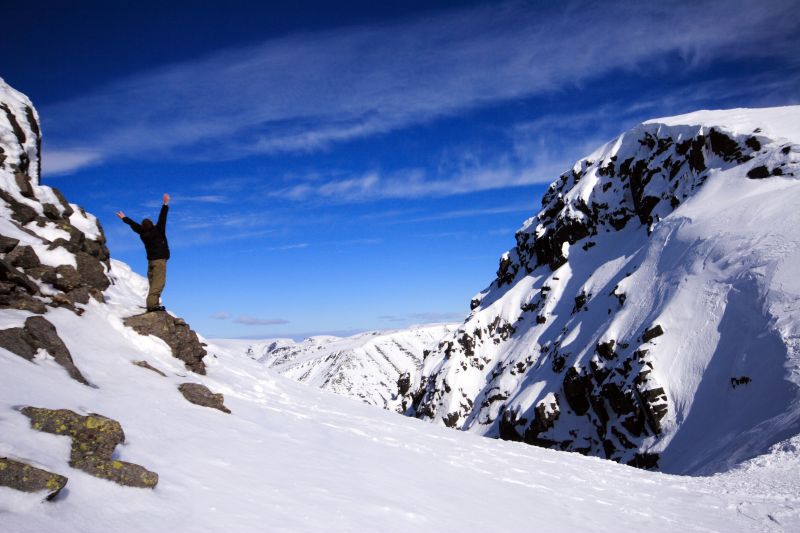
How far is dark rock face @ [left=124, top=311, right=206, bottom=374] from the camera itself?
1454cm

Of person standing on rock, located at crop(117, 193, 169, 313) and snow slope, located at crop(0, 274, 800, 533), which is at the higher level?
person standing on rock, located at crop(117, 193, 169, 313)

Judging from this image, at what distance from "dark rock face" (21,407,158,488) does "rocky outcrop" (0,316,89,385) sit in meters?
3.53

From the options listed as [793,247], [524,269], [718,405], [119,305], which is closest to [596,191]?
[524,269]

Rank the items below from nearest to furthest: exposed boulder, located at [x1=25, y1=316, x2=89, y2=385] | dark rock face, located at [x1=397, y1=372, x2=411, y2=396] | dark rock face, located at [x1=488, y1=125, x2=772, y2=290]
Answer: exposed boulder, located at [x1=25, y1=316, x2=89, y2=385]
dark rock face, located at [x1=488, y1=125, x2=772, y2=290]
dark rock face, located at [x1=397, y1=372, x2=411, y2=396]

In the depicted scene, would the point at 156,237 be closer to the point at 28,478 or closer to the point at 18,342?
the point at 18,342

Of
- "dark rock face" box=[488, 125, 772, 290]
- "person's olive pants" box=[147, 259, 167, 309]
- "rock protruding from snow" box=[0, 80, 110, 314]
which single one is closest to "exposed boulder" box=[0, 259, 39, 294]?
"rock protruding from snow" box=[0, 80, 110, 314]

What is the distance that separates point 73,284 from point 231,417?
7123 millimetres

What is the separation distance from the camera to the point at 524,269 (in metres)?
104

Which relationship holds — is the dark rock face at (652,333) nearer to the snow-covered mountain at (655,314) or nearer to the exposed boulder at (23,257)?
the snow-covered mountain at (655,314)

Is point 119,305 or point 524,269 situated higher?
point 524,269

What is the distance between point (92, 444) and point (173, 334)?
385 inches

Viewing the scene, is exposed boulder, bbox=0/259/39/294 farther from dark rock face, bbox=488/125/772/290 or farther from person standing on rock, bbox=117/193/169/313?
dark rock face, bbox=488/125/772/290

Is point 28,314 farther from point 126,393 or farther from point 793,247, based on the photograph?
point 793,247

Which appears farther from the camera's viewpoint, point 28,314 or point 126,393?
point 28,314
